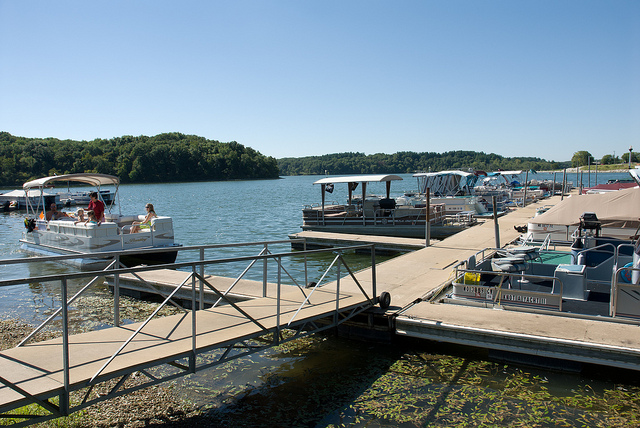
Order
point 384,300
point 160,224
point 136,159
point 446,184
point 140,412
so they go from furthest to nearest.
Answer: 1. point 136,159
2. point 446,184
3. point 160,224
4. point 384,300
5. point 140,412

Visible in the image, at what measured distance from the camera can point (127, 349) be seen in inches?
208

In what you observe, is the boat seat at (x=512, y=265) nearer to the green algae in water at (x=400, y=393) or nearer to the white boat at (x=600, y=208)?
the white boat at (x=600, y=208)

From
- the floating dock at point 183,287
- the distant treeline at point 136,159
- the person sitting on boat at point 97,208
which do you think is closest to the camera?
the floating dock at point 183,287

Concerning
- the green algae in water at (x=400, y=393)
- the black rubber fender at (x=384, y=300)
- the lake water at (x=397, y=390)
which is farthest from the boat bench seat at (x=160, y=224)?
the black rubber fender at (x=384, y=300)

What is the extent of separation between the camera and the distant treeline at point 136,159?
109500mm

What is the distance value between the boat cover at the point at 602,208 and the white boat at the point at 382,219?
11753mm

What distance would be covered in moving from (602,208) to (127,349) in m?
9.65

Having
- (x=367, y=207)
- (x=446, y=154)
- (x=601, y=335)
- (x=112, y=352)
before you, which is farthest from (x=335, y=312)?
(x=446, y=154)

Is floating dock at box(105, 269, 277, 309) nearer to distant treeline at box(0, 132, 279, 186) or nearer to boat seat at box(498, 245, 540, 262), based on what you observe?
boat seat at box(498, 245, 540, 262)

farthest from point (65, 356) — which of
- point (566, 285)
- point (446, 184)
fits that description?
point (446, 184)

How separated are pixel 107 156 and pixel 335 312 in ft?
443

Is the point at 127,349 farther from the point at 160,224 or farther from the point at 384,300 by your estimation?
the point at 160,224

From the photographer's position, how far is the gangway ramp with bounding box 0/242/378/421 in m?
4.32

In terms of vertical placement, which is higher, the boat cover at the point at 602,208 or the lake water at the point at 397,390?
the boat cover at the point at 602,208
